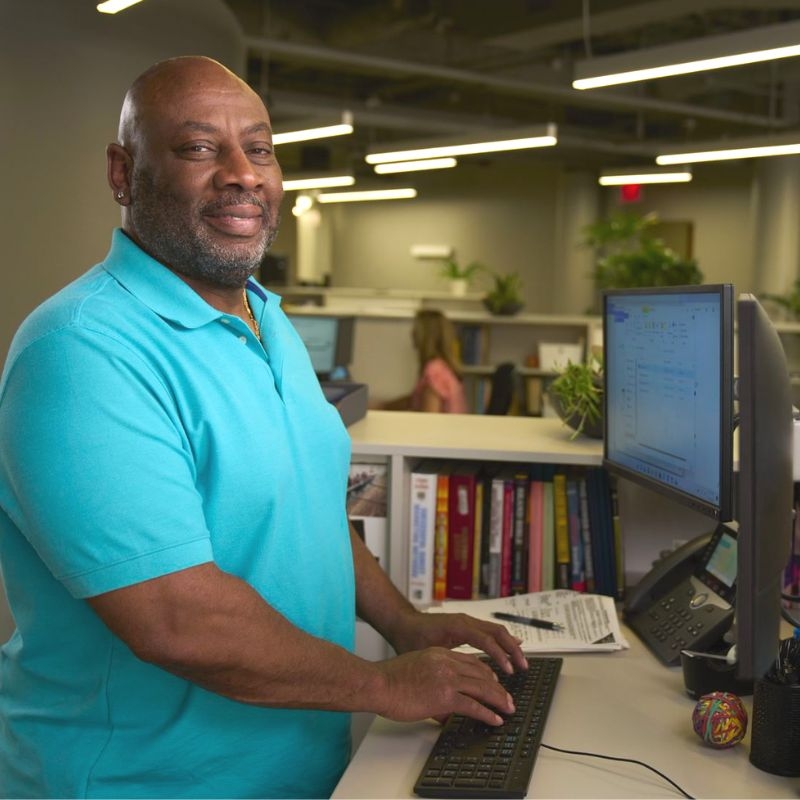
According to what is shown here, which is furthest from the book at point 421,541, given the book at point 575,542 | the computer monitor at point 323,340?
the computer monitor at point 323,340

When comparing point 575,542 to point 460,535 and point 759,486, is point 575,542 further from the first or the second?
point 759,486

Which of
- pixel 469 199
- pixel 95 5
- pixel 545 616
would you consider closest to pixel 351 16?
pixel 95 5

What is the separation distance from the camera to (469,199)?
16.0 meters

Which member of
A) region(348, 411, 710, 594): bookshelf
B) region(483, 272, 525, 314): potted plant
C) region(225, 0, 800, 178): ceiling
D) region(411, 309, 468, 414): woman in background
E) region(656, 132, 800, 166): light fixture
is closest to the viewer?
region(348, 411, 710, 594): bookshelf

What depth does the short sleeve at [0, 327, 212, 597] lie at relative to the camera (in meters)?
1.09

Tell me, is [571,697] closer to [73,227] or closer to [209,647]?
[209,647]

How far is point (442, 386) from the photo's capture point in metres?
5.91

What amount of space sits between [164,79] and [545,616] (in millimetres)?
1200

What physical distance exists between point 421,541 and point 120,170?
107 cm

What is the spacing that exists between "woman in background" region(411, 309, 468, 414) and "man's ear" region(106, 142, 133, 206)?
14.8 feet

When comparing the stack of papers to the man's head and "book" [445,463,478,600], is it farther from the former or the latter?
the man's head

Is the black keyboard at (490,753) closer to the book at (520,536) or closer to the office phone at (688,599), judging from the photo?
the office phone at (688,599)

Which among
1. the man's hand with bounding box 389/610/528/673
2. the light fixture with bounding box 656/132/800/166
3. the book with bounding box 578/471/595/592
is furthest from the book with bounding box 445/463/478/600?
the light fixture with bounding box 656/132/800/166

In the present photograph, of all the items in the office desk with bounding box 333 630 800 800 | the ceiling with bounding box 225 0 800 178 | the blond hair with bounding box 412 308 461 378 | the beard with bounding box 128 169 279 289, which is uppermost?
the ceiling with bounding box 225 0 800 178
